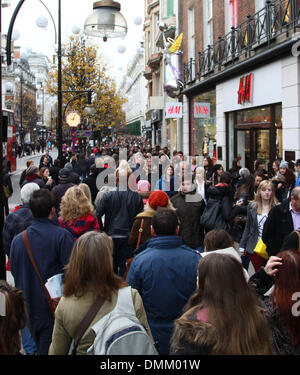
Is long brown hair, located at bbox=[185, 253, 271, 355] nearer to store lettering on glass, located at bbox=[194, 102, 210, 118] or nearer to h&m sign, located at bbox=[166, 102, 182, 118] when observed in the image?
h&m sign, located at bbox=[166, 102, 182, 118]

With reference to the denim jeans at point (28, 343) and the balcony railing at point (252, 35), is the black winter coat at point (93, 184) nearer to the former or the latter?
the denim jeans at point (28, 343)

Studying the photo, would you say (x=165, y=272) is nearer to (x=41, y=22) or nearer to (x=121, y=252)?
(x=121, y=252)

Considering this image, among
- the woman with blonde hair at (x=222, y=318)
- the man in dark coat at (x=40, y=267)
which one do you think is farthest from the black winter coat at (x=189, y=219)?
the woman with blonde hair at (x=222, y=318)

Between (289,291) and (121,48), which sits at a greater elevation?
(121,48)

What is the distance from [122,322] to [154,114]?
1649 inches

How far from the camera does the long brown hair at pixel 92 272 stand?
306 centimetres

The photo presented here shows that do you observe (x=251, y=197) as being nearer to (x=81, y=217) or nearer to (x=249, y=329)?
(x=81, y=217)

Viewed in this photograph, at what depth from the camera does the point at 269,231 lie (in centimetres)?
564

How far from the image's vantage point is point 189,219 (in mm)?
7145

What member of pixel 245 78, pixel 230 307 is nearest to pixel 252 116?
pixel 245 78

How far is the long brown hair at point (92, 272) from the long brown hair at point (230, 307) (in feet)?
2.02

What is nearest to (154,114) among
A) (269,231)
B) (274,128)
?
(274,128)

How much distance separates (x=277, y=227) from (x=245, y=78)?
43.3 feet

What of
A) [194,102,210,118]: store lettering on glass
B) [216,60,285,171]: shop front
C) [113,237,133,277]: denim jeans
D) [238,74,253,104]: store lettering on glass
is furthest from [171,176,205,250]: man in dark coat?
[194,102,210,118]: store lettering on glass
